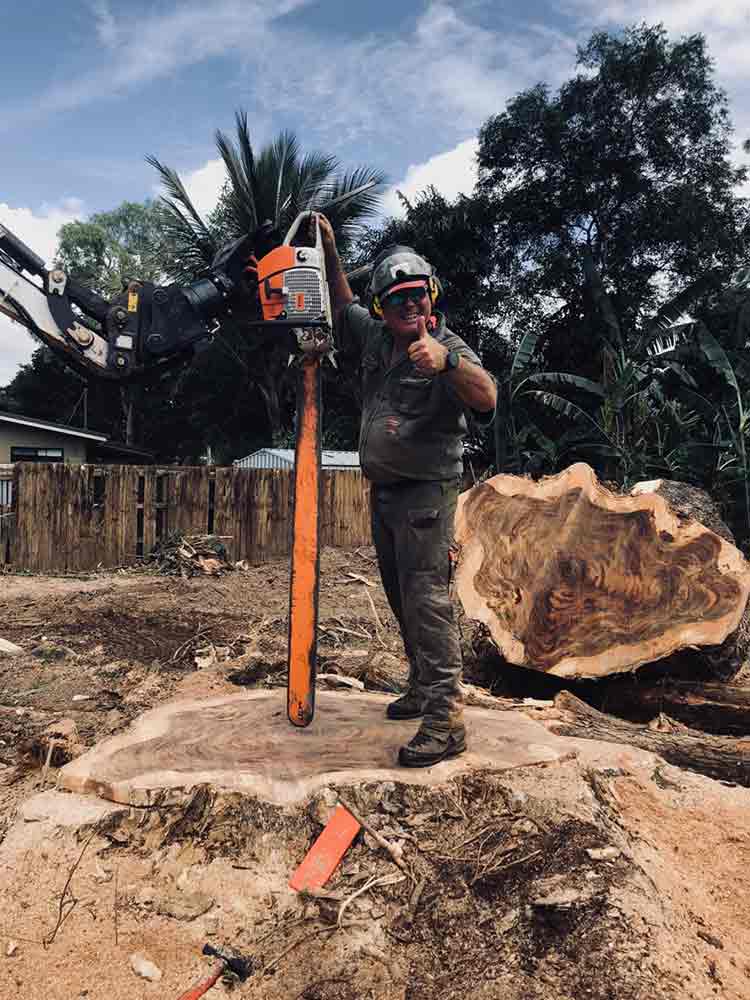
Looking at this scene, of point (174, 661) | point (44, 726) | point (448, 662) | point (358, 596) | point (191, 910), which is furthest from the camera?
point (358, 596)

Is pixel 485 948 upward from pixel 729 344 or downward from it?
downward

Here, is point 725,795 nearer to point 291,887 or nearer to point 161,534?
point 291,887

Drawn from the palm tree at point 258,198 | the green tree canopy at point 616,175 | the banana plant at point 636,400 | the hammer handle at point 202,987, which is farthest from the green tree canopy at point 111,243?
the hammer handle at point 202,987

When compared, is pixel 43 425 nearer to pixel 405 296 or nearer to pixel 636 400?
pixel 636 400

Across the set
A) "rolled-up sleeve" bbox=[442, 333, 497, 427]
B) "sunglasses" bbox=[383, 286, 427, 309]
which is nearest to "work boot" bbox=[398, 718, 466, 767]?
"rolled-up sleeve" bbox=[442, 333, 497, 427]

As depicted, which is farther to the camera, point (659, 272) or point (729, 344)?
point (659, 272)

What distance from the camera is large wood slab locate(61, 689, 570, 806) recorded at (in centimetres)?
223

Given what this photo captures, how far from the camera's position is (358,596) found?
302 inches

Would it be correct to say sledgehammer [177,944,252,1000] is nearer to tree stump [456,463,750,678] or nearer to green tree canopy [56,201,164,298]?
tree stump [456,463,750,678]

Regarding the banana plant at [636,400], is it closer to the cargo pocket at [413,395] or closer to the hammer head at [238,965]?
the cargo pocket at [413,395]

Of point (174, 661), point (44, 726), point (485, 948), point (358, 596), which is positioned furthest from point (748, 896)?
point (358, 596)

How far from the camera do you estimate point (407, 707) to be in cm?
286

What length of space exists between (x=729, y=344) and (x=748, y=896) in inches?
665

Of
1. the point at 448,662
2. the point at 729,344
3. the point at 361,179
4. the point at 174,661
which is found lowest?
the point at 174,661
